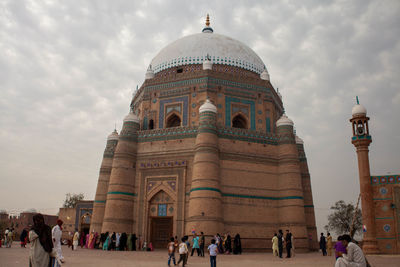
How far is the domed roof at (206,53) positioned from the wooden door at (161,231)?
32.5 feet

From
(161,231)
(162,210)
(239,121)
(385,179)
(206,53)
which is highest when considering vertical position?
(206,53)

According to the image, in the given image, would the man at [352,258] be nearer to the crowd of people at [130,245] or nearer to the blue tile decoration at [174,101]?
the crowd of people at [130,245]

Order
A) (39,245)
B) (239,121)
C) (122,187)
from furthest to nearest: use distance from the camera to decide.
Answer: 1. (239,121)
2. (122,187)
3. (39,245)

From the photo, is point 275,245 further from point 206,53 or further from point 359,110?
point 206,53

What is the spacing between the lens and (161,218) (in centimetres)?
1819

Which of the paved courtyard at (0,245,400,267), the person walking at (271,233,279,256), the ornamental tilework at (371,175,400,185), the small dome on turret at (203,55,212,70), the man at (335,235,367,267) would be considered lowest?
the paved courtyard at (0,245,400,267)

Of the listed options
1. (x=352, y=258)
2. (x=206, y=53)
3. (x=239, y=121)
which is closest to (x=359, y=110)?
(x=239, y=121)

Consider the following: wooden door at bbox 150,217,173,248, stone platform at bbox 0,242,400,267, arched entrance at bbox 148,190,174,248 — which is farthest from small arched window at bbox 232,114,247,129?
stone platform at bbox 0,242,400,267

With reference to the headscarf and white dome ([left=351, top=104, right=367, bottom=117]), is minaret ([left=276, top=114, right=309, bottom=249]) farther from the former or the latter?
the headscarf

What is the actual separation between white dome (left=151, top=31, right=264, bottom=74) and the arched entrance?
894 cm

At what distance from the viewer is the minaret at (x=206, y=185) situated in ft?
52.1

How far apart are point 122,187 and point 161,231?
3.03 metres

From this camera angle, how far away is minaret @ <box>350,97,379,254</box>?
14797 millimetres

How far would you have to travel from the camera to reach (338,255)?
15.7 feet
